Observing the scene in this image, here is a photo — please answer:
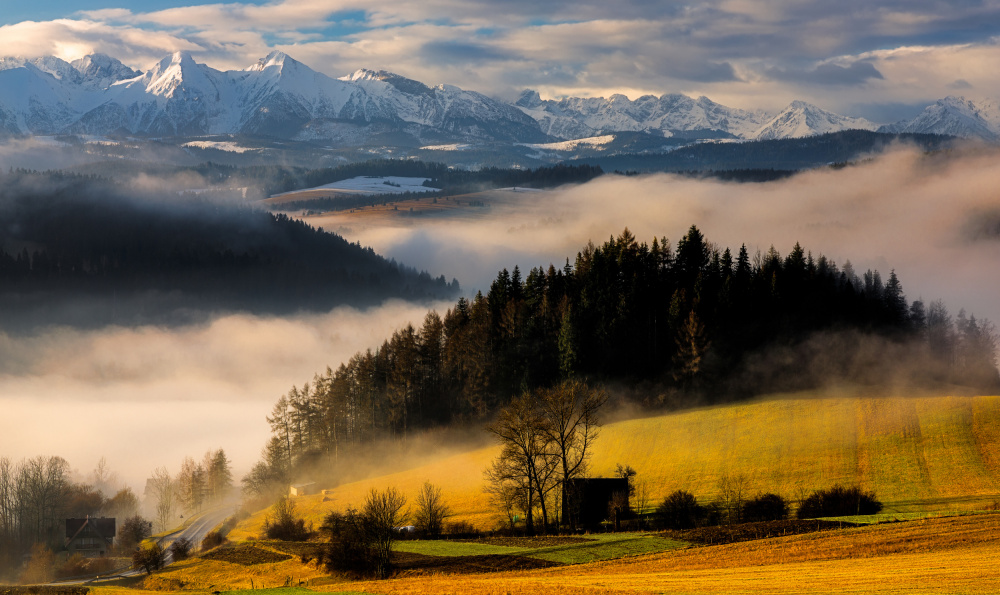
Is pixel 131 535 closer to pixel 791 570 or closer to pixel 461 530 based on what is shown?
pixel 461 530

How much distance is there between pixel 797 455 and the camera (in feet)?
258

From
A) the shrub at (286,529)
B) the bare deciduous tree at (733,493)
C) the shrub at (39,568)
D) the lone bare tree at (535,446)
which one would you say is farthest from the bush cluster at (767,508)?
the shrub at (39,568)

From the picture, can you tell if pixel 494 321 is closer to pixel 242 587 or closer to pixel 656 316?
pixel 656 316

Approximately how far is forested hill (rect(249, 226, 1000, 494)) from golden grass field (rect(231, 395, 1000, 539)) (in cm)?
802

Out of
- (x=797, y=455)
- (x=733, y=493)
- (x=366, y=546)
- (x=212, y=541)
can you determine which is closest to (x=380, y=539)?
(x=366, y=546)

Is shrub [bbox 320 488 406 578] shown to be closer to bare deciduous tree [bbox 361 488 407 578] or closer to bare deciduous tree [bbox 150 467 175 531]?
bare deciduous tree [bbox 361 488 407 578]

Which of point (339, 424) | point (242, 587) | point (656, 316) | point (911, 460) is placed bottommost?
point (242, 587)

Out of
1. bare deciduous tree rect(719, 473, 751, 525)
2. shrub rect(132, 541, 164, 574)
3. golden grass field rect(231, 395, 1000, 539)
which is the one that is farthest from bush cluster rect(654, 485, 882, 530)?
shrub rect(132, 541, 164, 574)

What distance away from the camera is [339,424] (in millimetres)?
118750

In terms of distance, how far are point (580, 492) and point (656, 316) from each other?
140ft

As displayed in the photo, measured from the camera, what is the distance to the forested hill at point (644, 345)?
102500 mm

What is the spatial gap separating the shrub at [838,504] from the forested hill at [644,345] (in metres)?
35.7

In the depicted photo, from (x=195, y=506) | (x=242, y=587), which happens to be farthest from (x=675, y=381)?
(x=195, y=506)

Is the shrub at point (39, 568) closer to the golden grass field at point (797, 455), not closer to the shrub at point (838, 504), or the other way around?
the golden grass field at point (797, 455)
